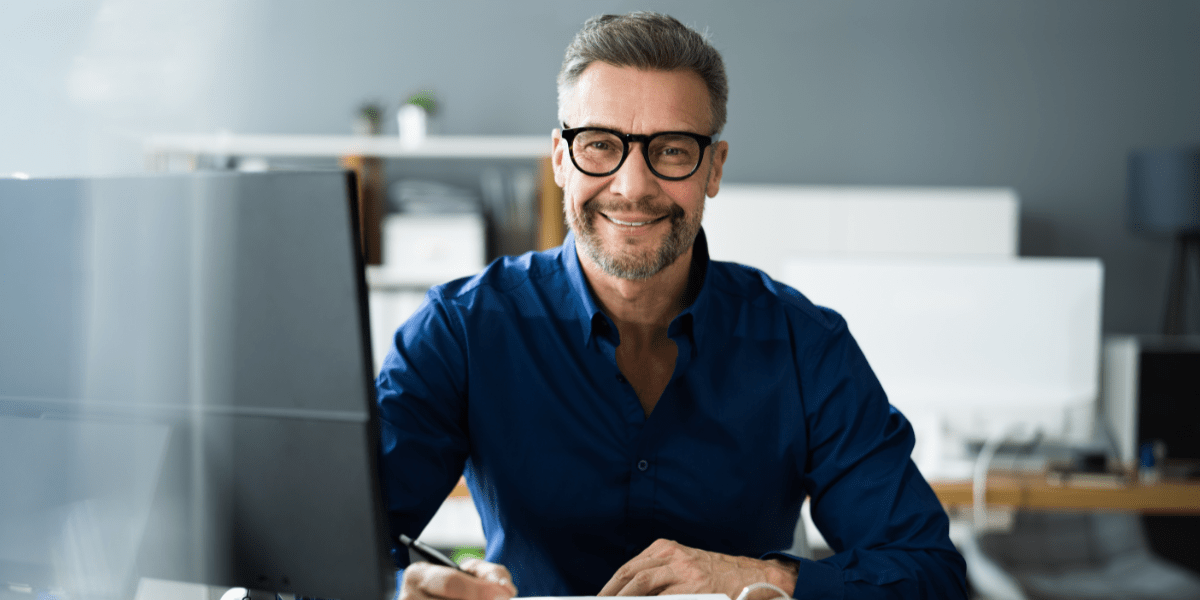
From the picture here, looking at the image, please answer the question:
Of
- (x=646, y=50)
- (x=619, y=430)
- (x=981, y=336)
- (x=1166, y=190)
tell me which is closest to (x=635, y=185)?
(x=646, y=50)

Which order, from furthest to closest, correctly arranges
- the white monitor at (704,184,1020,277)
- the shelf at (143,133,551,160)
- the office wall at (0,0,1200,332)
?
the office wall at (0,0,1200,332), the shelf at (143,133,551,160), the white monitor at (704,184,1020,277)

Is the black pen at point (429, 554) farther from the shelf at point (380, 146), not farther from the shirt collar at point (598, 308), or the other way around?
the shelf at point (380, 146)

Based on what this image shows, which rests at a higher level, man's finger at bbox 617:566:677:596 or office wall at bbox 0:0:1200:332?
office wall at bbox 0:0:1200:332

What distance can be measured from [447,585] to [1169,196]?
3.00 metres

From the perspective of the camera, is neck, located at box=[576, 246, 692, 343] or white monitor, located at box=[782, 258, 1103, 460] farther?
white monitor, located at box=[782, 258, 1103, 460]

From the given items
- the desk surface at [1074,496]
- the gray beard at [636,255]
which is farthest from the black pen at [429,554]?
the desk surface at [1074,496]

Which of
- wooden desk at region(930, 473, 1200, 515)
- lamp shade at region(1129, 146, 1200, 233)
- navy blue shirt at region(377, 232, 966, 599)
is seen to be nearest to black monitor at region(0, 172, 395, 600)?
navy blue shirt at region(377, 232, 966, 599)

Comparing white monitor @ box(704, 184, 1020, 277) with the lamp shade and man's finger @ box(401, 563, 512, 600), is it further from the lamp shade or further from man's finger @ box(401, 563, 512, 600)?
man's finger @ box(401, 563, 512, 600)

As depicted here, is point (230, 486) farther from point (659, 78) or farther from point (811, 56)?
point (811, 56)

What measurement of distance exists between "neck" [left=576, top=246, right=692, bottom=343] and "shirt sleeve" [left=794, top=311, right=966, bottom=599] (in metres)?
0.20

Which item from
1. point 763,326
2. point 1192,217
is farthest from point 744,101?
point 763,326

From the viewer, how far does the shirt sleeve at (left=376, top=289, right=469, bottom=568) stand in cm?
107

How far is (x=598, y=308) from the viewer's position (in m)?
1.22

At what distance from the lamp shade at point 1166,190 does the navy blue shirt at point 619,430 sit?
2304 millimetres
